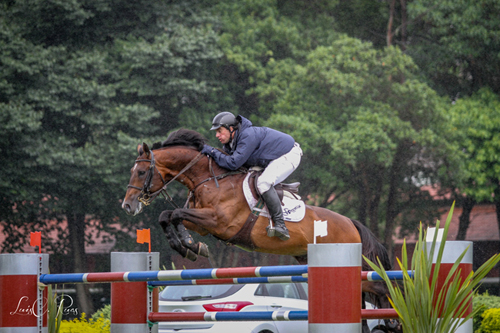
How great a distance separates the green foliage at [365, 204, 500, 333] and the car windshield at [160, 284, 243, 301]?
13.1 feet

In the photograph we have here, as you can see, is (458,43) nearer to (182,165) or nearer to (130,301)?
(182,165)

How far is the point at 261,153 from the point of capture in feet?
18.1

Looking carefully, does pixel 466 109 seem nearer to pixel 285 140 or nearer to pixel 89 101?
pixel 89 101

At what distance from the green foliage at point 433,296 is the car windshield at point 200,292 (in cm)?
400

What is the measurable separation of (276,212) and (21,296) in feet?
7.22

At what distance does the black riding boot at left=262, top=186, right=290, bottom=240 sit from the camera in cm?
520

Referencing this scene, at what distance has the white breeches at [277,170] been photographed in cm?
530

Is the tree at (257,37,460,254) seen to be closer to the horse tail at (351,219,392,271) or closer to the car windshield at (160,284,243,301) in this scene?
the car windshield at (160,284,243,301)

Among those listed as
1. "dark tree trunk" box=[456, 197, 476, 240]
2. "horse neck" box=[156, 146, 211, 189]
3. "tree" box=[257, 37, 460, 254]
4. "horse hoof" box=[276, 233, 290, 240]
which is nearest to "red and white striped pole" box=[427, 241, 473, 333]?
"horse hoof" box=[276, 233, 290, 240]

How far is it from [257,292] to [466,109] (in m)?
12.8

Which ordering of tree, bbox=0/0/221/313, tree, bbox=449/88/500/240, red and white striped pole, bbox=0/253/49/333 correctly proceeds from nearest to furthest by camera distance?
1. red and white striped pole, bbox=0/253/49/333
2. tree, bbox=0/0/221/313
3. tree, bbox=449/88/500/240

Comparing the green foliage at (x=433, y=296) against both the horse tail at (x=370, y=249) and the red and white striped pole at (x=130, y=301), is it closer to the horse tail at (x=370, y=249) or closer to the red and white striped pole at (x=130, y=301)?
the red and white striped pole at (x=130, y=301)

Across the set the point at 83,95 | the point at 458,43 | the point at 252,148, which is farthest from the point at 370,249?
the point at 458,43

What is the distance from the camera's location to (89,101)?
17.0 meters
